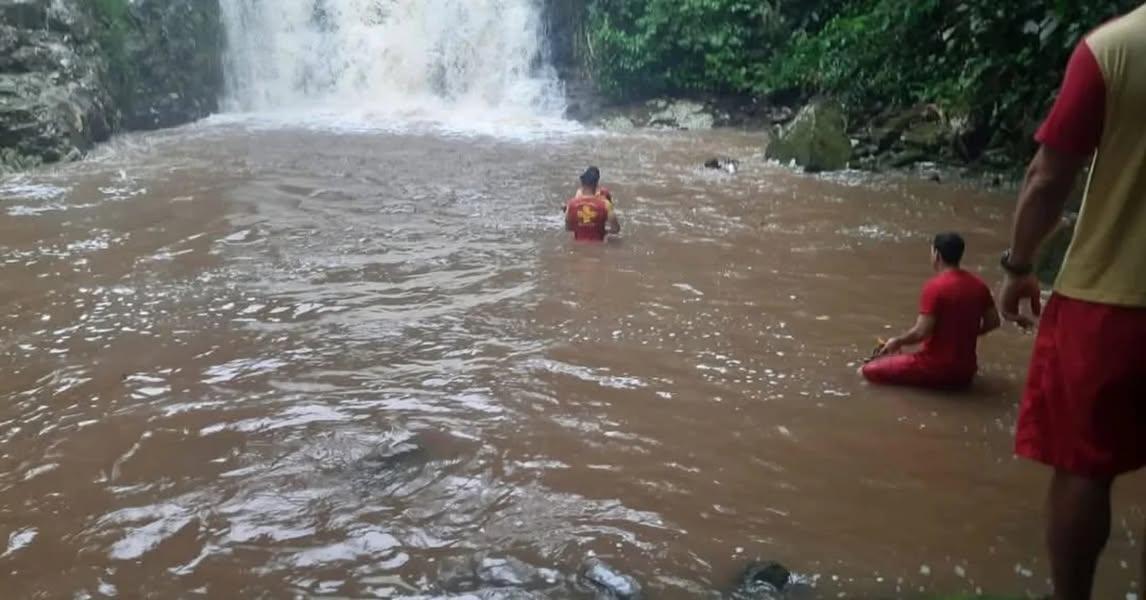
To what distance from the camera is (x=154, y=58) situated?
739 inches

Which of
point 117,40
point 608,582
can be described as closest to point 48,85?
point 117,40

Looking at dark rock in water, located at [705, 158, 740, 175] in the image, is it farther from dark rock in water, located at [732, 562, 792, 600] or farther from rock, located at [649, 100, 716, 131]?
dark rock in water, located at [732, 562, 792, 600]

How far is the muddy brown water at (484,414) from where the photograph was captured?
3.49 metres

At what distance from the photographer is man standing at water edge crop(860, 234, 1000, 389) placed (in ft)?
16.3

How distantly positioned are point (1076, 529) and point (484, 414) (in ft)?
9.33

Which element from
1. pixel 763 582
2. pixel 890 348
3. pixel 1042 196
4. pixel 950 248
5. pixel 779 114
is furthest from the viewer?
pixel 779 114

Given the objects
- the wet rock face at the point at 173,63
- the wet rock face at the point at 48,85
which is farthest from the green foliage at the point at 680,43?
the wet rock face at the point at 48,85

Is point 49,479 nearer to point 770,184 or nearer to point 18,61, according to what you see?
point 770,184

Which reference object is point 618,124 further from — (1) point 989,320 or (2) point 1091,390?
(2) point 1091,390

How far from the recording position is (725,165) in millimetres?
13141

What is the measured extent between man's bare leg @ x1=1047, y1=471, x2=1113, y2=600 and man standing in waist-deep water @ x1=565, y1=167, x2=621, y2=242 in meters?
6.11

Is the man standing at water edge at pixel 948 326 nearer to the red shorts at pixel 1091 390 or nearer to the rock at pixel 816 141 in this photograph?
the red shorts at pixel 1091 390

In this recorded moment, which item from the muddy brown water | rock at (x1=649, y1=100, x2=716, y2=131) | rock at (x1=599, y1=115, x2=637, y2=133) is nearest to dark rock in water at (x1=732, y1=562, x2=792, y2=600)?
the muddy brown water

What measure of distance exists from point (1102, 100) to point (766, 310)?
4.31 metres
